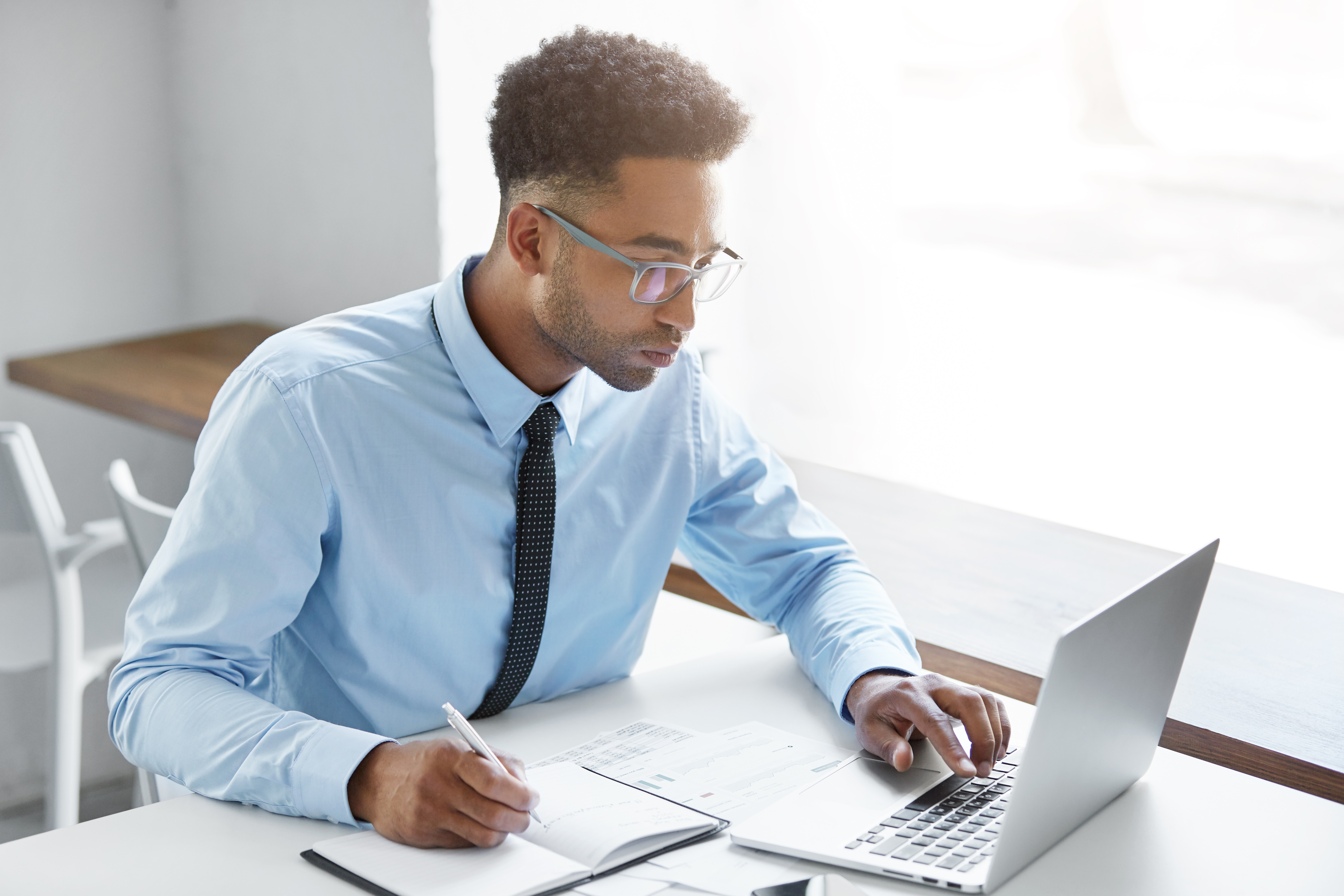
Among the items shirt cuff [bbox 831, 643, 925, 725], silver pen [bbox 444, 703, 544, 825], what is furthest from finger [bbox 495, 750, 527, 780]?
shirt cuff [bbox 831, 643, 925, 725]

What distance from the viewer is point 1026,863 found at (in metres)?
0.95

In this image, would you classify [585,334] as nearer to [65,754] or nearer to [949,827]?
[949,827]

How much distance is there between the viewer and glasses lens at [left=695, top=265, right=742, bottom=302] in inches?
49.0

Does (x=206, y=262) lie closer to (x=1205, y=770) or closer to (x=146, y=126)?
(x=146, y=126)

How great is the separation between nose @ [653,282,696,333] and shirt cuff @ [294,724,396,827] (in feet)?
1.58

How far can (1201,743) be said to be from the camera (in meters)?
1.25

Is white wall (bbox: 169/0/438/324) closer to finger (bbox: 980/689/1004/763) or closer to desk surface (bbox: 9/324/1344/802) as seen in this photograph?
desk surface (bbox: 9/324/1344/802)

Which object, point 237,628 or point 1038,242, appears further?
point 1038,242

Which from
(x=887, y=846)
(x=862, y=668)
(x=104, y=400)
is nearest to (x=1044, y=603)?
(x=862, y=668)

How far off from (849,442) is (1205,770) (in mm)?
Answer: 1361

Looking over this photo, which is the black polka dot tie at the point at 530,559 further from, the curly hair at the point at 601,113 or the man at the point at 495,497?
the curly hair at the point at 601,113

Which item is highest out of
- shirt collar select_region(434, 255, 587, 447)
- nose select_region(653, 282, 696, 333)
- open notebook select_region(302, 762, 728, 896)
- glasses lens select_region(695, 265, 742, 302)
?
glasses lens select_region(695, 265, 742, 302)

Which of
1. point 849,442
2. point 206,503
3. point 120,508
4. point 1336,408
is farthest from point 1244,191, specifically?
point 120,508

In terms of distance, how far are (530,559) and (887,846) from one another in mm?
469
